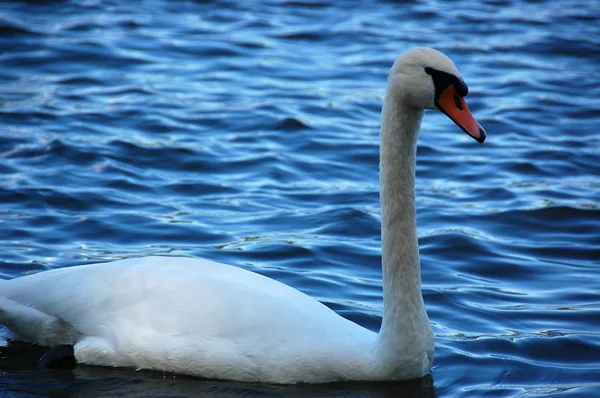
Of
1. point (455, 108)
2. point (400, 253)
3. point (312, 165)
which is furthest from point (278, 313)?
point (312, 165)

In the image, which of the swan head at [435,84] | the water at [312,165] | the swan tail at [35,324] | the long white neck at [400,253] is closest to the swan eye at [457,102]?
the swan head at [435,84]

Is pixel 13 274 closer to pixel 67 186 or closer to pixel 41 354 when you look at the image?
pixel 41 354

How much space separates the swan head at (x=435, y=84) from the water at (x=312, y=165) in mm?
1533

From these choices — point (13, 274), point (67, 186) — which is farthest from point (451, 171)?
point (13, 274)

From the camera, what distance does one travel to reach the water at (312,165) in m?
6.88

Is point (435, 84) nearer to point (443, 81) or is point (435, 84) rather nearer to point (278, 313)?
point (443, 81)

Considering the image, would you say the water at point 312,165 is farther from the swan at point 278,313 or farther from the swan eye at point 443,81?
the swan eye at point 443,81

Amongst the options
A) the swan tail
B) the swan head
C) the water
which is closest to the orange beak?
the swan head

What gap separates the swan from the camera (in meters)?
5.62

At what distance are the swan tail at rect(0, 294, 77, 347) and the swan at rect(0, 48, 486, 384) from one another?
4cm

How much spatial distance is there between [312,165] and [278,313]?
16.8ft

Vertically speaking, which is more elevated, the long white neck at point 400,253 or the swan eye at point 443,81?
the swan eye at point 443,81

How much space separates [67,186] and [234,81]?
4.43m

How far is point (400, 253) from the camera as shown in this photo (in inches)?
230
